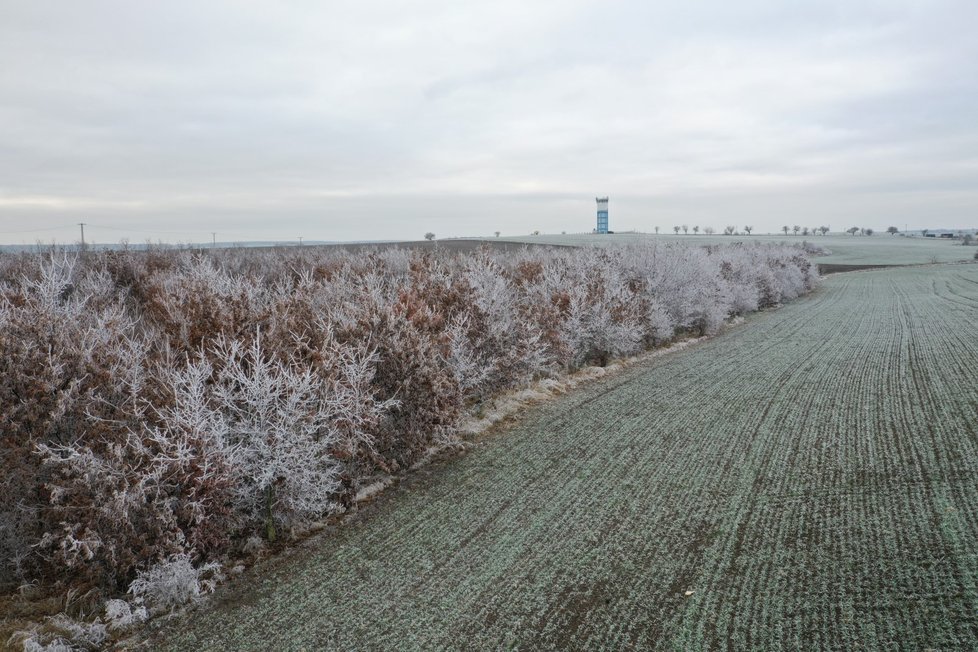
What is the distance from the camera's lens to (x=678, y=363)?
Result: 48.9 feet

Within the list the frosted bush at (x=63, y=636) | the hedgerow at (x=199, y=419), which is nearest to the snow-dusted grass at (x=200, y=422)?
the hedgerow at (x=199, y=419)

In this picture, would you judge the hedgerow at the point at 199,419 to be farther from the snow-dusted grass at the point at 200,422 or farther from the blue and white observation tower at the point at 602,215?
the blue and white observation tower at the point at 602,215

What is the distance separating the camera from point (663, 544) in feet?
18.7

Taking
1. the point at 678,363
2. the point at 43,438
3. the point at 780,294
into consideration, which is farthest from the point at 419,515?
the point at 780,294

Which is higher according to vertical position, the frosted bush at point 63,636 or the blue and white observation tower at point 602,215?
the blue and white observation tower at point 602,215

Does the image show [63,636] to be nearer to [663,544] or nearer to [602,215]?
[663,544]

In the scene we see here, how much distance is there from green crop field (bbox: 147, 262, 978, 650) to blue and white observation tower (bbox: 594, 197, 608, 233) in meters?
107

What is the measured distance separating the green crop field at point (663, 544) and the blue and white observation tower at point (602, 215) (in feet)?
351

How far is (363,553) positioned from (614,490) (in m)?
3.05

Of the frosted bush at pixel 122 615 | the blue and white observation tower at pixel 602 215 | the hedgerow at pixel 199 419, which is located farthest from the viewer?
the blue and white observation tower at pixel 602 215

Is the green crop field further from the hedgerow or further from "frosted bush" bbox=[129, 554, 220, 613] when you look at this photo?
the hedgerow

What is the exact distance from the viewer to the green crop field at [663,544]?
4480mm

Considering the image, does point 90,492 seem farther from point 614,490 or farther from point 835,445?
point 835,445

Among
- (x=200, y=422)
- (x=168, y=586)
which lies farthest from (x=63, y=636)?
(x=200, y=422)
